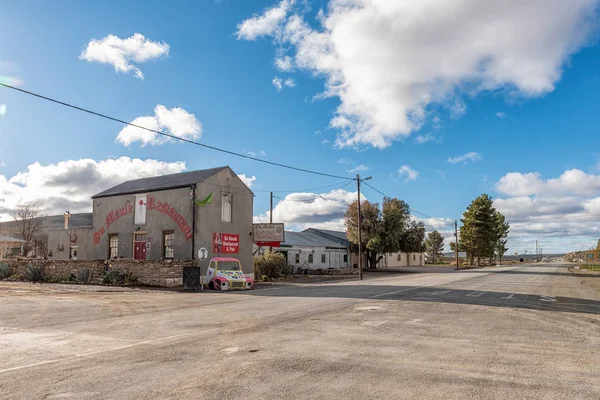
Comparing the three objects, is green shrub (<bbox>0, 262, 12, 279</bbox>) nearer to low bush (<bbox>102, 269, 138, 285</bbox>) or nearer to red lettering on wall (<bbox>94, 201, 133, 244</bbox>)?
red lettering on wall (<bbox>94, 201, 133, 244</bbox>)

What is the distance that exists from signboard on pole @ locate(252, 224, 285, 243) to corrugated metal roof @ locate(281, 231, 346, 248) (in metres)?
15.8

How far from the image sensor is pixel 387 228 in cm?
5569

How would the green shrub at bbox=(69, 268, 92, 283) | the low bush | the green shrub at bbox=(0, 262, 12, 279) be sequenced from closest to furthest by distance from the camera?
the low bush
the green shrub at bbox=(69, 268, 92, 283)
the green shrub at bbox=(0, 262, 12, 279)

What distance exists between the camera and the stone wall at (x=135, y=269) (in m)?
24.2

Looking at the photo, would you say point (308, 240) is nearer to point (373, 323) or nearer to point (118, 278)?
point (118, 278)

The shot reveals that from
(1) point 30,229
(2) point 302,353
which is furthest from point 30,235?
(2) point 302,353

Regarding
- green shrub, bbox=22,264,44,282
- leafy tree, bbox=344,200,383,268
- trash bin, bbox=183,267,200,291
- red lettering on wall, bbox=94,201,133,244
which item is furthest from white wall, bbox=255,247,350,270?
trash bin, bbox=183,267,200,291

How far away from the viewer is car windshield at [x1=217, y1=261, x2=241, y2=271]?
2364 cm

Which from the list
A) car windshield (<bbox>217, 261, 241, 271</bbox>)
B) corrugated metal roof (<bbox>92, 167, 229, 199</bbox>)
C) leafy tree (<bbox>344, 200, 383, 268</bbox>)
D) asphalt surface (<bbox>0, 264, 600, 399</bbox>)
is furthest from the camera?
leafy tree (<bbox>344, 200, 383, 268</bbox>)

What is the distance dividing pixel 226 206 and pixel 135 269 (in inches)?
278

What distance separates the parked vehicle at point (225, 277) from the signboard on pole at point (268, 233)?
6390 millimetres

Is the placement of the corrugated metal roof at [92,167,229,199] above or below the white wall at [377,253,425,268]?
above

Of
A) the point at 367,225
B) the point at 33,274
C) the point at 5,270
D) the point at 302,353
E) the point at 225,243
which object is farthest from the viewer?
the point at 367,225

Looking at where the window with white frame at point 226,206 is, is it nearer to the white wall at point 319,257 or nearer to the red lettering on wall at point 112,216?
the red lettering on wall at point 112,216
